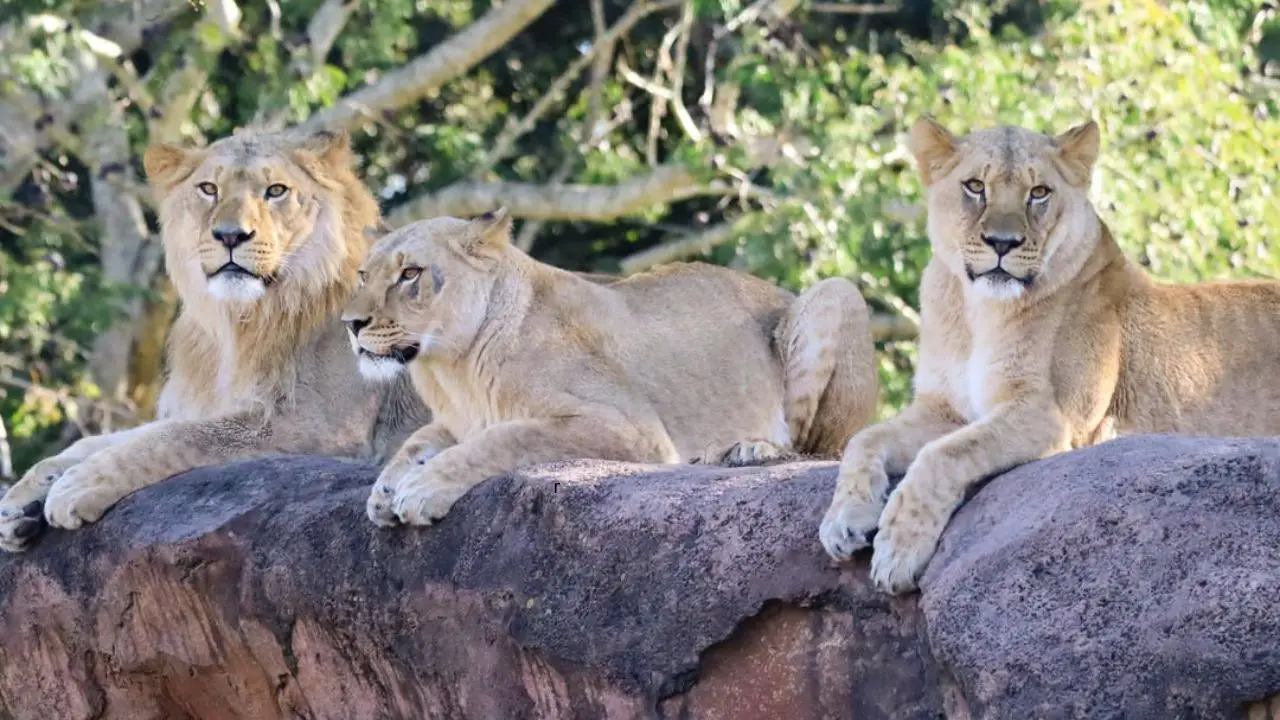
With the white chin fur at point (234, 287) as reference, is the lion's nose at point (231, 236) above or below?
above

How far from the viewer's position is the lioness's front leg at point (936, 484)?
4449 millimetres

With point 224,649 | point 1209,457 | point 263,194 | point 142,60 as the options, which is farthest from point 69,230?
point 1209,457

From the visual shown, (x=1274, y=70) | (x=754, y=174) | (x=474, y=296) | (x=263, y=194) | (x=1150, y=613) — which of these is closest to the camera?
(x=1150, y=613)

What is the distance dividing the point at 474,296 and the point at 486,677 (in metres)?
1.20

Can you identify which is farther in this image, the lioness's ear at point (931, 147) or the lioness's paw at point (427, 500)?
the lioness's ear at point (931, 147)

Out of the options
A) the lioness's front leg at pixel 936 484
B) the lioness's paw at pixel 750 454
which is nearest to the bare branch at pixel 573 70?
the lioness's paw at pixel 750 454

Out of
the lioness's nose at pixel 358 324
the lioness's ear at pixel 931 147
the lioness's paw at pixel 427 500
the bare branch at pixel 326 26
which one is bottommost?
the bare branch at pixel 326 26

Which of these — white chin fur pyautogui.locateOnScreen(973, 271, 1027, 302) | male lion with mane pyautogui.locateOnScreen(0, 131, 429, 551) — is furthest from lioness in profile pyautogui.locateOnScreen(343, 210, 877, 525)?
white chin fur pyautogui.locateOnScreen(973, 271, 1027, 302)

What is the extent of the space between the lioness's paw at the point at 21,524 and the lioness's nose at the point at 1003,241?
120 inches

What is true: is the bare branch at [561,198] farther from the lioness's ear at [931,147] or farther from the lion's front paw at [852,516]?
the lion's front paw at [852,516]

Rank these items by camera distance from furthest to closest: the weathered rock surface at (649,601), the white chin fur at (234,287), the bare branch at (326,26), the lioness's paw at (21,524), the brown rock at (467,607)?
the bare branch at (326,26) < the white chin fur at (234,287) < the lioness's paw at (21,524) < the brown rock at (467,607) < the weathered rock surface at (649,601)

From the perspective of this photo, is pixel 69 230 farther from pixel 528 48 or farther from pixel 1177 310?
pixel 1177 310

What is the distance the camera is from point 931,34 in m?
14.4

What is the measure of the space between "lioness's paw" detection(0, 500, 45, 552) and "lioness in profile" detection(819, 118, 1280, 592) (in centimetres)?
275
